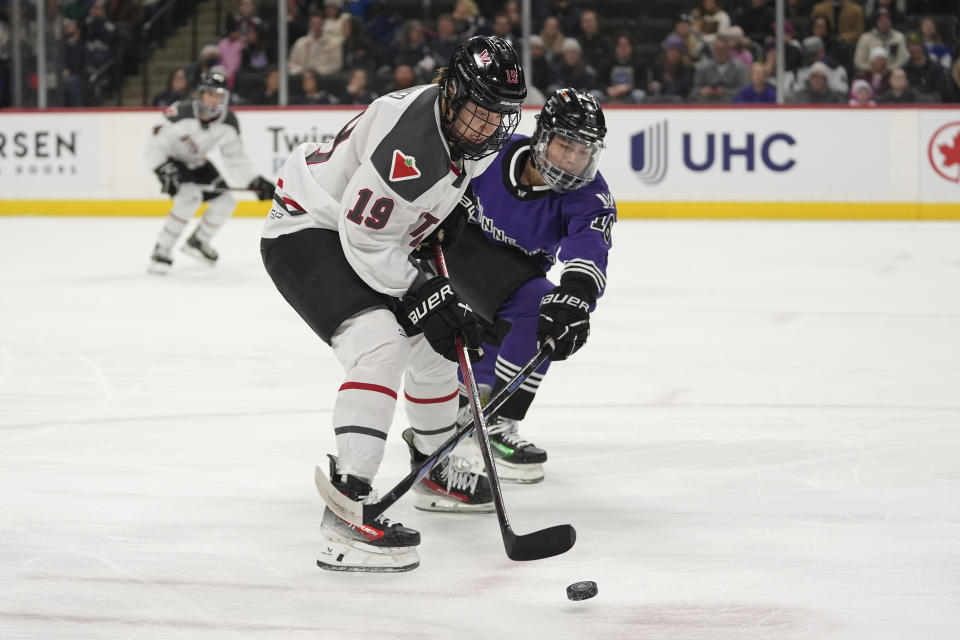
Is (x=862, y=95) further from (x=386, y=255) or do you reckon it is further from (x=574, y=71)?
(x=386, y=255)

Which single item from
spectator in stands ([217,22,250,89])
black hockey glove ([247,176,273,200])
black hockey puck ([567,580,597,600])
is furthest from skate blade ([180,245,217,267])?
black hockey puck ([567,580,597,600])

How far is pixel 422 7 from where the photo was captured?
10891mm

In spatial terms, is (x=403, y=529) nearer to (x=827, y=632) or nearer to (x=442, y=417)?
(x=442, y=417)

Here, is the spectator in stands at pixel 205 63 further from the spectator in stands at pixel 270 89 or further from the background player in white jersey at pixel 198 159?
the background player in white jersey at pixel 198 159

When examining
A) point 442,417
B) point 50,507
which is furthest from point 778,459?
point 50,507

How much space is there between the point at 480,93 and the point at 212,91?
5578 millimetres

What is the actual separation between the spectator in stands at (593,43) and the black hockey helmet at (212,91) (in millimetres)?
3343

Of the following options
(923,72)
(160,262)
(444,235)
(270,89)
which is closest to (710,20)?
(923,72)

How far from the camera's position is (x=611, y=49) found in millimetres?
10266

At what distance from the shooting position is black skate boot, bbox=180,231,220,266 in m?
7.92

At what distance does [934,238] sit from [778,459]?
581 centimetres

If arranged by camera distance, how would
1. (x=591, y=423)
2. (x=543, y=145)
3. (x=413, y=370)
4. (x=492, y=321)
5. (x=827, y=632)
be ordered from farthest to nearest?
1. (x=591, y=423)
2. (x=492, y=321)
3. (x=543, y=145)
4. (x=413, y=370)
5. (x=827, y=632)

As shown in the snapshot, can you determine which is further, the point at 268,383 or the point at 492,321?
the point at 268,383

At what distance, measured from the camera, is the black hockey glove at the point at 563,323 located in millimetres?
2871
